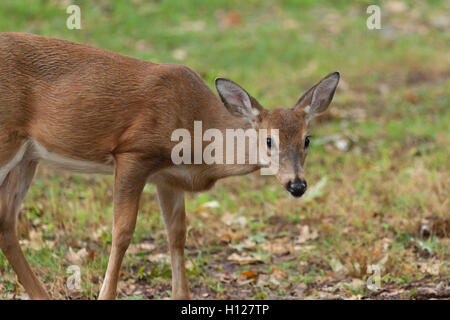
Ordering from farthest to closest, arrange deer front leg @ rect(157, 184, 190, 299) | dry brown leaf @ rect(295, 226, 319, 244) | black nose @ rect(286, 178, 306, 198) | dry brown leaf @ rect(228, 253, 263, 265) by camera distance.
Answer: dry brown leaf @ rect(295, 226, 319, 244), dry brown leaf @ rect(228, 253, 263, 265), deer front leg @ rect(157, 184, 190, 299), black nose @ rect(286, 178, 306, 198)

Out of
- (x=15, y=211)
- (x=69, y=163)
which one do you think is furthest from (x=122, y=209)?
(x=15, y=211)

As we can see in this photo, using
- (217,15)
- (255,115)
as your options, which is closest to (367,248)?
(255,115)

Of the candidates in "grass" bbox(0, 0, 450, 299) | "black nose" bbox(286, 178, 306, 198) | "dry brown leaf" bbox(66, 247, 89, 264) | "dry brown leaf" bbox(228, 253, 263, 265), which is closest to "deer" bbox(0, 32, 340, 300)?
"black nose" bbox(286, 178, 306, 198)

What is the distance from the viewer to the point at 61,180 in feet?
24.9

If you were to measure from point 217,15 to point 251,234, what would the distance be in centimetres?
741

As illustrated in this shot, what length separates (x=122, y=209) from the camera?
5059mm

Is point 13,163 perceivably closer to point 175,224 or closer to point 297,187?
point 175,224

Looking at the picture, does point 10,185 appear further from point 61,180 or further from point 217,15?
point 217,15

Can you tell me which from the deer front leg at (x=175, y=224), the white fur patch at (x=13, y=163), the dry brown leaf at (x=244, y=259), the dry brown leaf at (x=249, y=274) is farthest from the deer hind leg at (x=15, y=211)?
the dry brown leaf at (x=244, y=259)

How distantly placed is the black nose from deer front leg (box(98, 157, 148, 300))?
97cm

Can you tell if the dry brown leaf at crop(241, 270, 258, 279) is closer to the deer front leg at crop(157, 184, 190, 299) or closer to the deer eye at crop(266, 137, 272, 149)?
the deer front leg at crop(157, 184, 190, 299)

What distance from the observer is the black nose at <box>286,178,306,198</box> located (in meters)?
4.70

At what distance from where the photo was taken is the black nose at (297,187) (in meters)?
4.70

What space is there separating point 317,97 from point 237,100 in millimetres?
539
